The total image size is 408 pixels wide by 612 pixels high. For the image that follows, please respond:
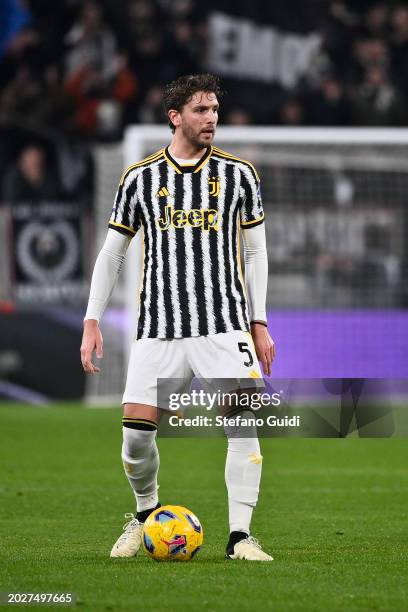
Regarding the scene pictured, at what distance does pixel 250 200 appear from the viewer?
620 cm

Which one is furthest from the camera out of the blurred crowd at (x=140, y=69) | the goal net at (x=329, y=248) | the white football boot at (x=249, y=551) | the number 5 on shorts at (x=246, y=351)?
the blurred crowd at (x=140, y=69)

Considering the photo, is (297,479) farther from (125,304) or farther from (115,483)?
(125,304)

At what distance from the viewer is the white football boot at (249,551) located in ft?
19.5

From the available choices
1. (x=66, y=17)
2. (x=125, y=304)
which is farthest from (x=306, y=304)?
(x=66, y=17)

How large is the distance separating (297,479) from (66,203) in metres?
6.93

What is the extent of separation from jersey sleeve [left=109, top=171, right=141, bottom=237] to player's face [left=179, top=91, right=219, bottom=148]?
34 cm

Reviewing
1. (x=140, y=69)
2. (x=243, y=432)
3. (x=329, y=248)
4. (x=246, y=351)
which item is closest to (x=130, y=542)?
(x=243, y=432)

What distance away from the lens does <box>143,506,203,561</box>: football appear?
6.00 meters

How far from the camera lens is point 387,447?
1245cm

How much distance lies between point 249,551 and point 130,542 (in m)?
0.61

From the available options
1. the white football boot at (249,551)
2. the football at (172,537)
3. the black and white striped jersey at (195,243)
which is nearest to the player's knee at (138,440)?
the football at (172,537)

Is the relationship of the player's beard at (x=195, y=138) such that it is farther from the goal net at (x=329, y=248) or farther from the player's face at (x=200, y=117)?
the goal net at (x=329, y=248)

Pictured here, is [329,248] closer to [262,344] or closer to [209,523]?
[209,523]

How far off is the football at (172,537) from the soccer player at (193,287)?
17 cm
